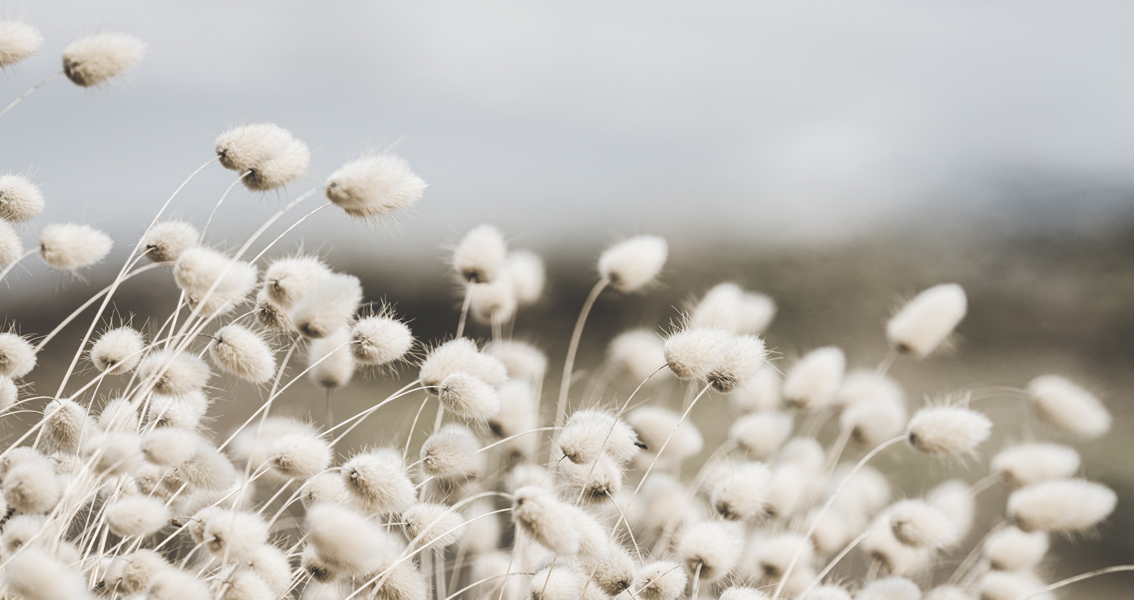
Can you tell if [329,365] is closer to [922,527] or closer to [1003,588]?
[922,527]

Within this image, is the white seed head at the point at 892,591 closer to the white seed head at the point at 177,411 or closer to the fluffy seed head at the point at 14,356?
the white seed head at the point at 177,411

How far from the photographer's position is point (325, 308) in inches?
33.5

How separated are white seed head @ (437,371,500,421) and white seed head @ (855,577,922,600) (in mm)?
723

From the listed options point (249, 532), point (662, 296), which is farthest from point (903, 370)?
point (249, 532)

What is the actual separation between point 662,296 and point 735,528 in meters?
4.57

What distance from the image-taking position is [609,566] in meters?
0.97

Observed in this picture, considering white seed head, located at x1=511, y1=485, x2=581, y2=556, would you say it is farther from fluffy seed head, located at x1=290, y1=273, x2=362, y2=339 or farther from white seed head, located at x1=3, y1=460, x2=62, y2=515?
white seed head, located at x1=3, y1=460, x2=62, y2=515

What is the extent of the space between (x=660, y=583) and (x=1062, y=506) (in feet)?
2.68

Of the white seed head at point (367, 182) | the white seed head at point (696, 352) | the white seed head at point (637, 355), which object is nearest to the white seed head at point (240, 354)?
the white seed head at point (367, 182)

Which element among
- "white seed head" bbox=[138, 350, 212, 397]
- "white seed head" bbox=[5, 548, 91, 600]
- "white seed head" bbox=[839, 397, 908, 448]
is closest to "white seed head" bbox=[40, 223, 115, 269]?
"white seed head" bbox=[138, 350, 212, 397]

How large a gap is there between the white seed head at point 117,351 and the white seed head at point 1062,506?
1.58 metres

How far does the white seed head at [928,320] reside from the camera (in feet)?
4.45

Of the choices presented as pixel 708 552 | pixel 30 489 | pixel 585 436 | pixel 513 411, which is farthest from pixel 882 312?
pixel 30 489

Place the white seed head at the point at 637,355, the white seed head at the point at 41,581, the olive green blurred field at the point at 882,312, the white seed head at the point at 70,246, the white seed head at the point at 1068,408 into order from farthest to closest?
the olive green blurred field at the point at 882,312 → the white seed head at the point at 637,355 → the white seed head at the point at 1068,408 → the white seed head at the point at 70,246 → the white seed head at the point at 41,581
